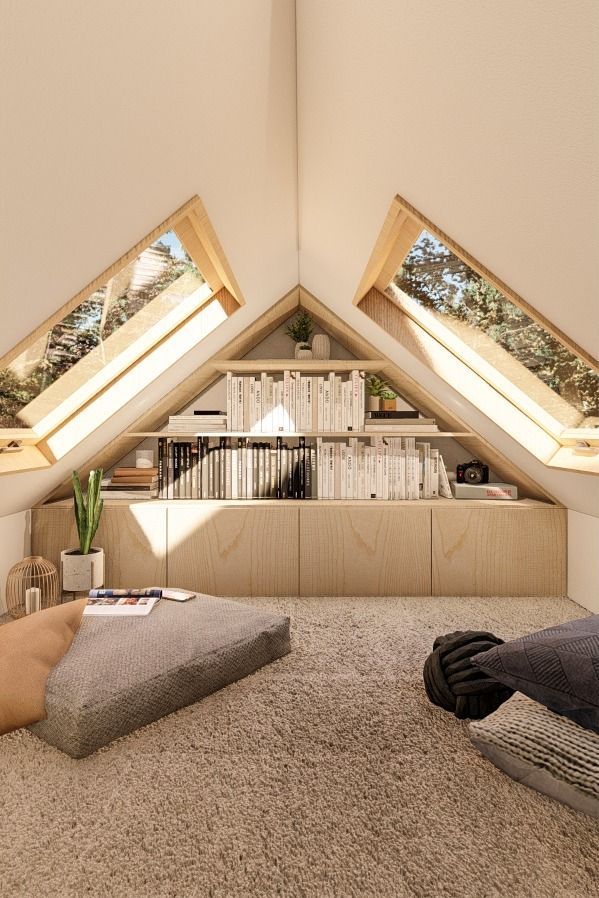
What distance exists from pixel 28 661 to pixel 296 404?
209 centimetres

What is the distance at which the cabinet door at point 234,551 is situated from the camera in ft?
10.3

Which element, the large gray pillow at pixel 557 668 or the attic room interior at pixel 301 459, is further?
the large gray pillow at pixel 557 668

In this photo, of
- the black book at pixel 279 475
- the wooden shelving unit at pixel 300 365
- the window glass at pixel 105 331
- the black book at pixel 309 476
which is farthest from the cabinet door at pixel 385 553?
the window glass at pixel 105 331

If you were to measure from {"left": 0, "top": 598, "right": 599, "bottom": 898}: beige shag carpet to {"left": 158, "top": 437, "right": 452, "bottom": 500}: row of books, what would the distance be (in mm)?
1509

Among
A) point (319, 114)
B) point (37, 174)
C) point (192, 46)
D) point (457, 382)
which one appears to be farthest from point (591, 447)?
point (37, 174)

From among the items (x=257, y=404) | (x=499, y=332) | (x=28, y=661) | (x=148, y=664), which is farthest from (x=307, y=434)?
(x=28, y=661)

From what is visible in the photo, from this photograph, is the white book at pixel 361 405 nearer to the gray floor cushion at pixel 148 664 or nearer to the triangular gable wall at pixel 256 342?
the triangular gable wall at pixel 256 342

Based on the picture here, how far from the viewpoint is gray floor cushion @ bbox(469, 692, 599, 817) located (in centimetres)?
129

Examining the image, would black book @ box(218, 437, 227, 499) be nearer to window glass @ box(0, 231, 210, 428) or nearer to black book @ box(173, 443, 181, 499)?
black book @ box(173, 443, 181, 499)

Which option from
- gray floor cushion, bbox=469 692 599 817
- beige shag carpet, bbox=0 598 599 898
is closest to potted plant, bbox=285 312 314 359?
beige shag carpet, bbox=0 598 599 898

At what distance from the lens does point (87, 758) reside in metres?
1.53

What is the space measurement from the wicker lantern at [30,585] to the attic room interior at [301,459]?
2 centimetres

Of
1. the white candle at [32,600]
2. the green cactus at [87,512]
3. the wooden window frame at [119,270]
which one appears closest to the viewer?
the wooden window frame at [119,270]

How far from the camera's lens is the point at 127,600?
2225 millimetres
